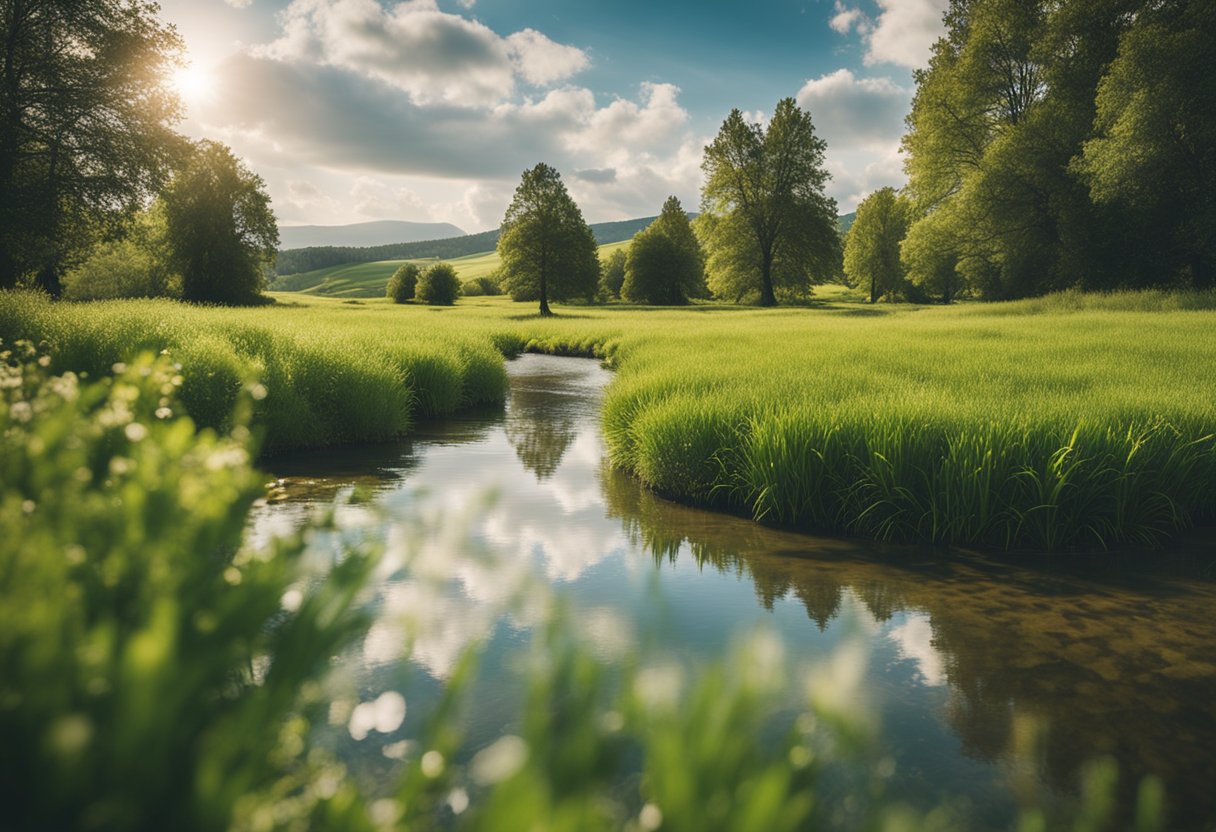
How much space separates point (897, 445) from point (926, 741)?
4.06 m

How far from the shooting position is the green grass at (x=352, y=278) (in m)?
136

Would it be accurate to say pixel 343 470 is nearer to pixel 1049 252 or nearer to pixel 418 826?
pixel 418 826

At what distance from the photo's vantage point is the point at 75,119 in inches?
819

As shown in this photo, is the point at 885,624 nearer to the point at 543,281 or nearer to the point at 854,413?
the point at 854,413

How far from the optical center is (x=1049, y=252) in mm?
35562

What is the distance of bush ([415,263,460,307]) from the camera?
257 feet

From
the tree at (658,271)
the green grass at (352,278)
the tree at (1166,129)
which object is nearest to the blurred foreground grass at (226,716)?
the tree at (1166,129)

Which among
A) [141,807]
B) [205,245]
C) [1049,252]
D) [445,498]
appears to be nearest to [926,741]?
[141,807]

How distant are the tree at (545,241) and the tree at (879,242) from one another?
3012 cm

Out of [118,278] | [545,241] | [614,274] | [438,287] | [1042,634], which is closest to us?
[1042,634]

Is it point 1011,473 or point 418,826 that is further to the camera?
point 1011,473

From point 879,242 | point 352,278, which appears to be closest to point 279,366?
point 879,242

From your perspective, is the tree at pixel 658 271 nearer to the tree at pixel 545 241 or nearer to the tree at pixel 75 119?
the tree at pixel 545 241

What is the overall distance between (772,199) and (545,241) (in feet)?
55.3
